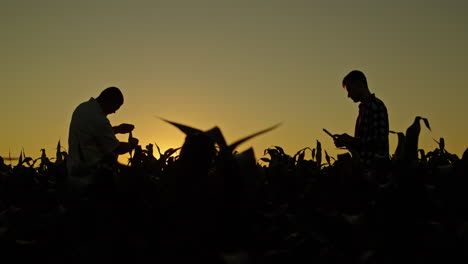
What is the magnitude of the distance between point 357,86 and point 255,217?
4.14 metres

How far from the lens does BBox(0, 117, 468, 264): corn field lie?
105cm

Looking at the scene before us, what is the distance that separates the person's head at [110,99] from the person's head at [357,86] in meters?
2.54

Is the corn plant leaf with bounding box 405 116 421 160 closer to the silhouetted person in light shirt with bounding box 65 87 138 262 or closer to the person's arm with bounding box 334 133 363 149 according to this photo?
the silhouetted person in light shirt with bounding box 65 87 138 262

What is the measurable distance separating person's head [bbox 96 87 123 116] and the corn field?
3.91 meters

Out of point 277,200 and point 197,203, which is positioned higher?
point 277,200

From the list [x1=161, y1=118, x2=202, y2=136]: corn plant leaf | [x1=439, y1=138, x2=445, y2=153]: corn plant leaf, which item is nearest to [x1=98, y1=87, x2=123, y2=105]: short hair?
[x1=439, y1=138, x2=445, y2=153]: corn plant leaf

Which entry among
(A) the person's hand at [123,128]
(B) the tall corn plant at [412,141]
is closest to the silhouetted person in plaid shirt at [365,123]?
(A) the person's hand at [123,128]

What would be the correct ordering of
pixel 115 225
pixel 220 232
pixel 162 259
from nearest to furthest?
pixel 220 232, pixel 162 259, pixel 115 225

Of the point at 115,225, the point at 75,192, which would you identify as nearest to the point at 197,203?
the point at 115,225

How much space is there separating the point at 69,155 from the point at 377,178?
3531mm

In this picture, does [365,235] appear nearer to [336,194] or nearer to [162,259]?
[336,194]

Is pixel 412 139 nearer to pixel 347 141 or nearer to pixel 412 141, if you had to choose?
pixel 412 141

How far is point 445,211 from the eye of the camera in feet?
5.43

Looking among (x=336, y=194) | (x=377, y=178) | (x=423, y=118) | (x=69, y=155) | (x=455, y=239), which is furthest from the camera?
(x=69, y=155)
